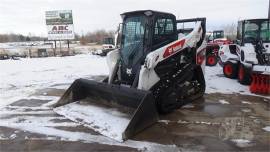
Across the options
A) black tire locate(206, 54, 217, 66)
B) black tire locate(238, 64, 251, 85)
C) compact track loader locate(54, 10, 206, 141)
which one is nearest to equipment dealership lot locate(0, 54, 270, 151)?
compact track loader locate(54, 10, 206, 141)

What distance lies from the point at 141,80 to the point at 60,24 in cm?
2523

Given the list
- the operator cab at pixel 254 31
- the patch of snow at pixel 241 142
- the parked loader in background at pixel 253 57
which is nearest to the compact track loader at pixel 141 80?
the patch of snow at pixel 241 142

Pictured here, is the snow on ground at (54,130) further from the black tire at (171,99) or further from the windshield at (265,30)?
the windshield at (265,30)

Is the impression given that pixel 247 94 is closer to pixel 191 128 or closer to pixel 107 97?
pixel 191 128

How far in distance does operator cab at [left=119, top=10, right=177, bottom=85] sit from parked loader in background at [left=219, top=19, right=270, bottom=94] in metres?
3.28

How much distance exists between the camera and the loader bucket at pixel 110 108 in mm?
5004

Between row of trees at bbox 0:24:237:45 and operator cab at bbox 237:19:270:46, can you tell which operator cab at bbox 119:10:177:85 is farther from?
row of trees at bbox 0:24:237:45

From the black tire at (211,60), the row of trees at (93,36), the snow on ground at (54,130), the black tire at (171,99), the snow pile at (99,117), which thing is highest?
the row of trees at (93,36)

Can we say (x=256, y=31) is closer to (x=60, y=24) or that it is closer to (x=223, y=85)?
(x=223, y=85)

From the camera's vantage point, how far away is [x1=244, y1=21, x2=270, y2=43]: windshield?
31.6ft

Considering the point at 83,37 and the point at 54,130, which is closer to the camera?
the point at 54,130

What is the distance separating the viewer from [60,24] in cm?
2908

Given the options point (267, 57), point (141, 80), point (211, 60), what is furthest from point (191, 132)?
point (211, 60)

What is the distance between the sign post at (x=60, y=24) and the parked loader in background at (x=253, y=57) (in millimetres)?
21510
